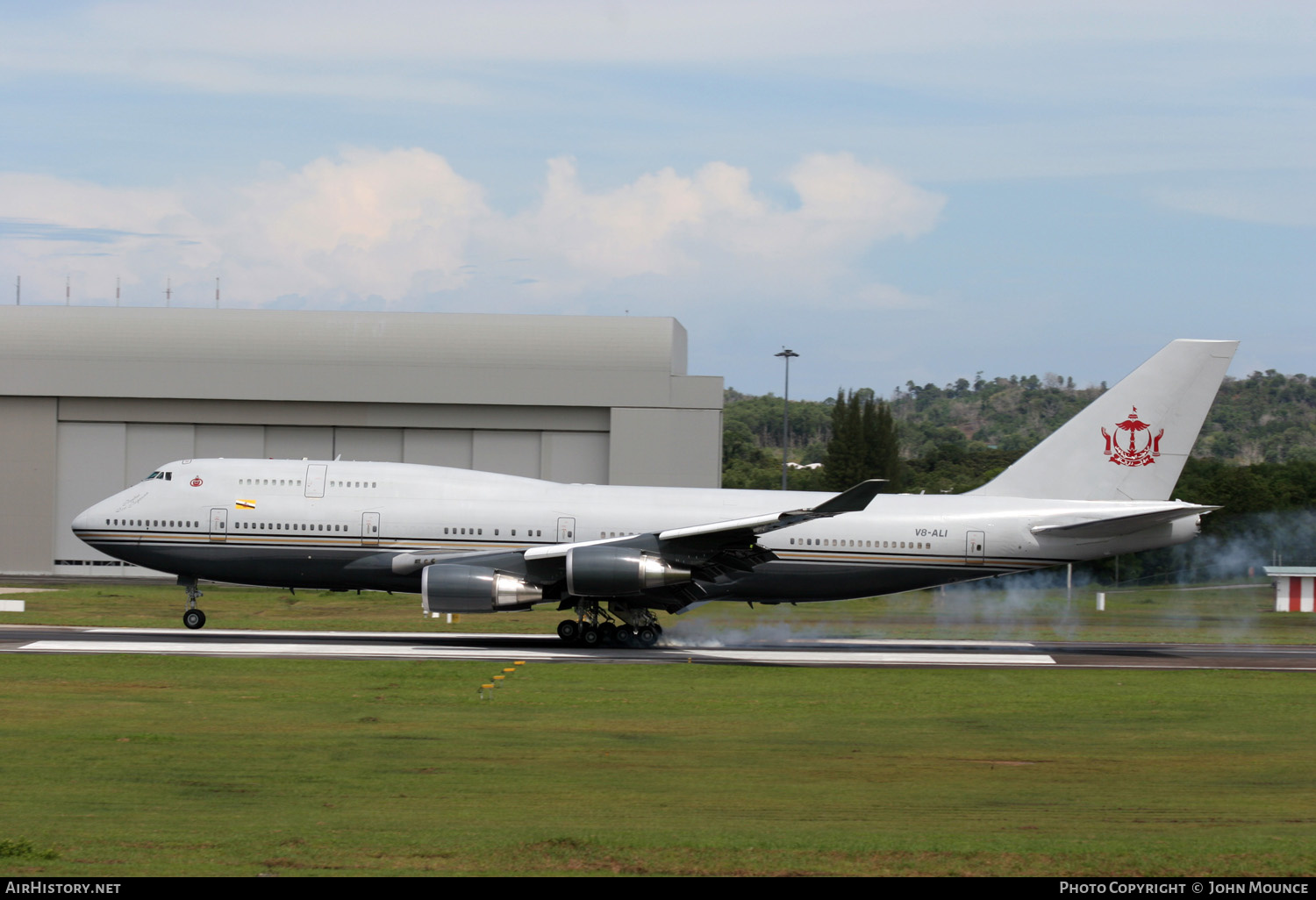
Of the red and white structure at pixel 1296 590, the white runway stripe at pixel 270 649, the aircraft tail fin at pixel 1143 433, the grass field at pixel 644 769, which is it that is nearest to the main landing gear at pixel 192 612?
the white runway stripe at pixel 270 649

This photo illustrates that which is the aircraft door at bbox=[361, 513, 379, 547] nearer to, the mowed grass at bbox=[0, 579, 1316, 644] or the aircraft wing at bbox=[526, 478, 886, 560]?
the aircraft wing at bbox=[526, 478, 886, 560]

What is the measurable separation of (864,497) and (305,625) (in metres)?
17.3

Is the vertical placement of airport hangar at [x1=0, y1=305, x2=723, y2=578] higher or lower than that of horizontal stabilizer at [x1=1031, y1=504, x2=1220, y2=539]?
higher

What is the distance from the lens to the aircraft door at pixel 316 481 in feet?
104

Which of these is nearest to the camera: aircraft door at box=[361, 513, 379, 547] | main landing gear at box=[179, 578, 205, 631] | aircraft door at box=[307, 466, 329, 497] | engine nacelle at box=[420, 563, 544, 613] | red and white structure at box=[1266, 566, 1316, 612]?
engine nacelle at box=[420, 563, 544, 613]

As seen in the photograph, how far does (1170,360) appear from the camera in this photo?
33.1m

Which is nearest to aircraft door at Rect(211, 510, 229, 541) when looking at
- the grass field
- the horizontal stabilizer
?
the grass field

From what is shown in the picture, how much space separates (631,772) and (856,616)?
1072 inches

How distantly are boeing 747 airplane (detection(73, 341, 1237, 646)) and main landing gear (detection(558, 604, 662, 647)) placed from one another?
0.15 feet

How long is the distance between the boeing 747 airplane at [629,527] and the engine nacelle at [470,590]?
15.3 inches

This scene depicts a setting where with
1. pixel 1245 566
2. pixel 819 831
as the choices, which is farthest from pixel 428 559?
pixel 1245 566

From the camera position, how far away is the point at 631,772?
1571 centimetres

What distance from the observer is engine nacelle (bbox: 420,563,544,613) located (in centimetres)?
2895

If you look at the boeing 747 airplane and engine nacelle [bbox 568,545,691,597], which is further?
the boeing 747 airplane
